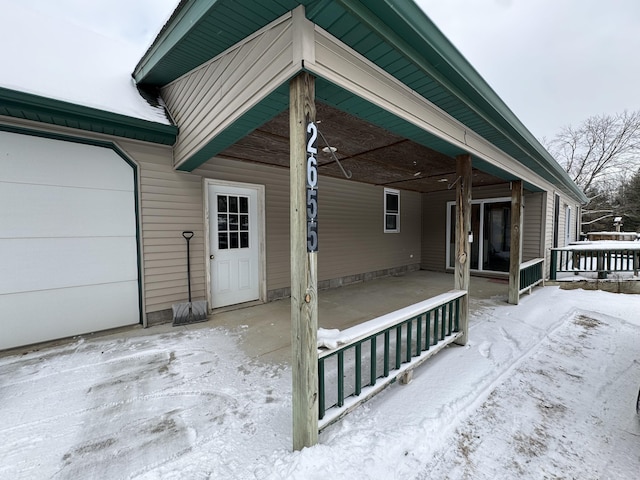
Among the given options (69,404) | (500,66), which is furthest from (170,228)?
(500,66)

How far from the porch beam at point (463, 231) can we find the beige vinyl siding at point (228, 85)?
90.8 inches

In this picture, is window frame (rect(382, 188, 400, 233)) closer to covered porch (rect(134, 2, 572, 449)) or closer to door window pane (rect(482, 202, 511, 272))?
covered porch (rect(134, 2, 572, 449))

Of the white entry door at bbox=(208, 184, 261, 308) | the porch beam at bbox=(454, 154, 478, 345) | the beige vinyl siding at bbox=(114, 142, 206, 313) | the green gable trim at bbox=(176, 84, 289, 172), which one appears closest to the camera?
the green gable trim at bbox=(176, 84, 289, 172)

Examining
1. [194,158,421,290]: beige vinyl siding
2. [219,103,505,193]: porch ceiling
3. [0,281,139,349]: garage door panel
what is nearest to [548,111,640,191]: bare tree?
[194,158,421,290]: beige vinyl siding

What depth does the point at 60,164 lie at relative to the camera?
2.95 meters

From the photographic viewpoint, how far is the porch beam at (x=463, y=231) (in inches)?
116

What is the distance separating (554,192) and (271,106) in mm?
7700

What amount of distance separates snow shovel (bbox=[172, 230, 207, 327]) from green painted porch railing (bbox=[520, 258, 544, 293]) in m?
5.19

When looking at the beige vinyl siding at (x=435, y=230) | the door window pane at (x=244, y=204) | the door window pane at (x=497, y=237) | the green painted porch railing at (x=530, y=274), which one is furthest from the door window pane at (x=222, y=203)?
the door window pane at (x=497, y=237)

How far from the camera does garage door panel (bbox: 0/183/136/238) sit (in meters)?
2.73

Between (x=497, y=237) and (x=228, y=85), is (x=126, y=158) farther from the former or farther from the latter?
(x=497, y=237)

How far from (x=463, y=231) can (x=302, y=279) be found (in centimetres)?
229

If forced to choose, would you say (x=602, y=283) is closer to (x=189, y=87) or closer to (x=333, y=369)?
(x=333, y=369)

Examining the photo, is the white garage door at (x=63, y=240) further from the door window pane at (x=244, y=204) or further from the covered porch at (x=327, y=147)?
the door window pane at (x=244, y=204)
